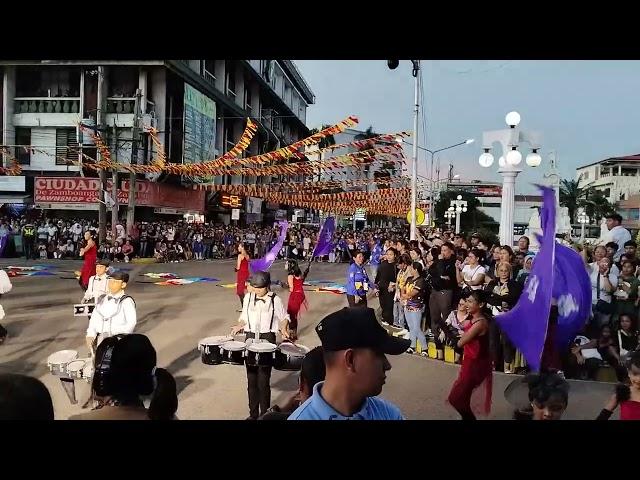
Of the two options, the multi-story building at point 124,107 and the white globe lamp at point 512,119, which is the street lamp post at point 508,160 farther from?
the multi-story building at point 124,107

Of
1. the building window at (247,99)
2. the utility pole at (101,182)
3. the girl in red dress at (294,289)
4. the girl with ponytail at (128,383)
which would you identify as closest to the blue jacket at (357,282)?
the girl in red dress at (294,289)

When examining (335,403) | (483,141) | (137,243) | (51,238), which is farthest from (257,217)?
(335,403)

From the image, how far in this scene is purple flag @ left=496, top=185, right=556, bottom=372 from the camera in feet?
13.6

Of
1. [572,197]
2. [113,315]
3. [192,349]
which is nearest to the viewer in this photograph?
[113,315]

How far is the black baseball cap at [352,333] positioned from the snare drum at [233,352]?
275 centimetres

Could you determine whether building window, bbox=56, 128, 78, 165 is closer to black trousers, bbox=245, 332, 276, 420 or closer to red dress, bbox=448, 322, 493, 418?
black trousers, bbox=245, 332, 276, 420

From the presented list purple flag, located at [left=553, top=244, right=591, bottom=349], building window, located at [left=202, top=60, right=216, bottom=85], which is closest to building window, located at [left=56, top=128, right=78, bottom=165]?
building window, located at [left=202, top=60, right=216, bottom=85]

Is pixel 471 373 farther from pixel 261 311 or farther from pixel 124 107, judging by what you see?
pixel 124 107

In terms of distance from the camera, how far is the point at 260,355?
16.1 ft

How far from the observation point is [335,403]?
225 cm

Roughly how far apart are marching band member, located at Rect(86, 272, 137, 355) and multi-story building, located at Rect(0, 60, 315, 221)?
2.45 metres

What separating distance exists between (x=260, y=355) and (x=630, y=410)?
273cm

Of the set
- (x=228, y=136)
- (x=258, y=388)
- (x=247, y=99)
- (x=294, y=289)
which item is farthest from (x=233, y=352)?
(x=247, y=99)
